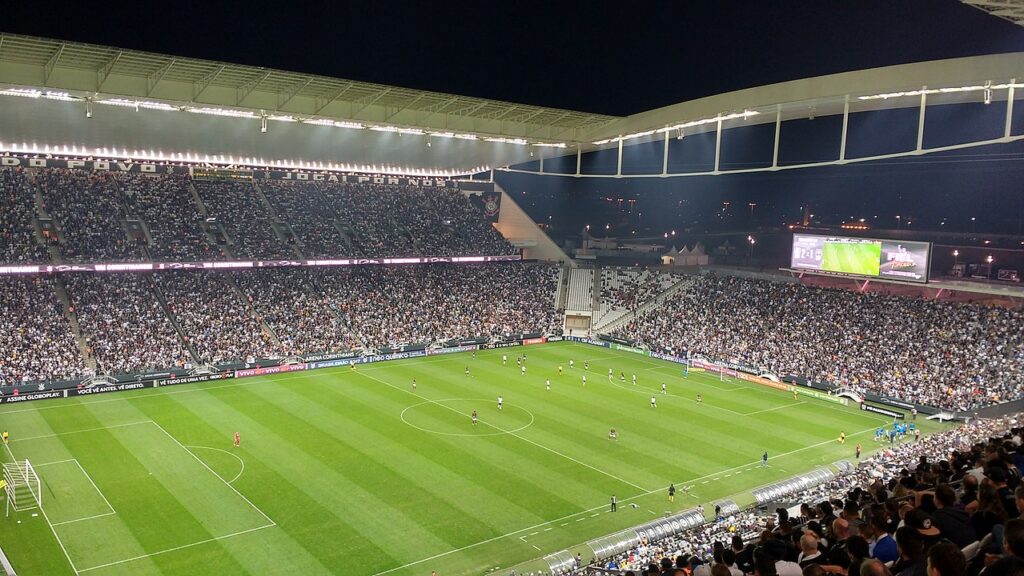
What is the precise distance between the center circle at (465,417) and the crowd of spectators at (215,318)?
1346 cm

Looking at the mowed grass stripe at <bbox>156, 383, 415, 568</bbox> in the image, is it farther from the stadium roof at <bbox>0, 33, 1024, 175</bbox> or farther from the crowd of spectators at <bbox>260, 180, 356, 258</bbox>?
the crowd of spectators at <bbox>260, 180, 356, 258</bbox>

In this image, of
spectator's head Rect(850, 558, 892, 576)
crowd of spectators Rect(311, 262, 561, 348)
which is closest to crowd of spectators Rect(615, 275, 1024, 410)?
crowd of spectators Rect(311, 262, 561, 348)

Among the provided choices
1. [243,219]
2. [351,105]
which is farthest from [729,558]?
[243,219]

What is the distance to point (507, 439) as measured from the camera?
107ft

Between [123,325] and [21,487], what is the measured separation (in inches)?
794

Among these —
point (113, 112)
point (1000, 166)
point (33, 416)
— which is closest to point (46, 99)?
point (113, 112)

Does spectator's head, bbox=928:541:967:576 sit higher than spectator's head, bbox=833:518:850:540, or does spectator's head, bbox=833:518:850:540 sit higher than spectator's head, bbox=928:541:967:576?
spectator's head, bbox=928:541:967:576

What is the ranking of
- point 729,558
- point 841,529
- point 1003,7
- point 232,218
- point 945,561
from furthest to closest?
point 232,218 < point 1003,7 < point 729,558 < point 841,529 < point 945,561

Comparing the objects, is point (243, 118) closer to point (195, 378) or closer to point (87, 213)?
point (195, 378)

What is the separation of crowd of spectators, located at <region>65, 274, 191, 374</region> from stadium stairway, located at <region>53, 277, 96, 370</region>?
204 millimetres

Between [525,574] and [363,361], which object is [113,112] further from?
[525,574]

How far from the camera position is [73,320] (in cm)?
4284

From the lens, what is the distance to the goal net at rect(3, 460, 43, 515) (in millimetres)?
23625

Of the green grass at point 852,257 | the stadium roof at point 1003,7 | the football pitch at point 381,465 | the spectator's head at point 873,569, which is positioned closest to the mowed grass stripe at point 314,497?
the football pitch at point 381,465
